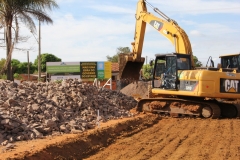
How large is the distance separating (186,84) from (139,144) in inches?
221

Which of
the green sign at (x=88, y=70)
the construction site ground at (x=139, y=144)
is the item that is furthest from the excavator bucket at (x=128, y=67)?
the green sign at (x=88, y=70)

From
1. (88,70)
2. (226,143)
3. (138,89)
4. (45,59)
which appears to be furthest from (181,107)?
(45,59)

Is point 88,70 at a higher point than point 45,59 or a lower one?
lower

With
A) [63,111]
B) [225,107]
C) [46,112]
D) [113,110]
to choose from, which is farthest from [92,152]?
[225,107]

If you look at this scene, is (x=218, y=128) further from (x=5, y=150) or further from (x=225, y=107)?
(x=5, y=150)

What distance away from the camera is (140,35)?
58.0 ft

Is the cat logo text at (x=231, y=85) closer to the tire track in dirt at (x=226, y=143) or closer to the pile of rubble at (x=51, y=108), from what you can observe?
the tire track in dirt at (x=226, y=143)

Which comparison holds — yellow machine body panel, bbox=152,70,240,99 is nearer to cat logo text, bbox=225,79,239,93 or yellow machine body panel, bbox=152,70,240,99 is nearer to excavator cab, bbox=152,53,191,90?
cat logo text, bbox=225,79,239,93

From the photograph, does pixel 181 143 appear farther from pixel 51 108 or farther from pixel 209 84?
pixel 209 84

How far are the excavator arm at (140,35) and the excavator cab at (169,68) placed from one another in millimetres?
1196

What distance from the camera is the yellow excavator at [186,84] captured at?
1355 cm

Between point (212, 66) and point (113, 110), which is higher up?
point (212, 66)

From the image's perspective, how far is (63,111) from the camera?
12172mm

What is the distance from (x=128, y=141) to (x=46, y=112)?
2868mm
